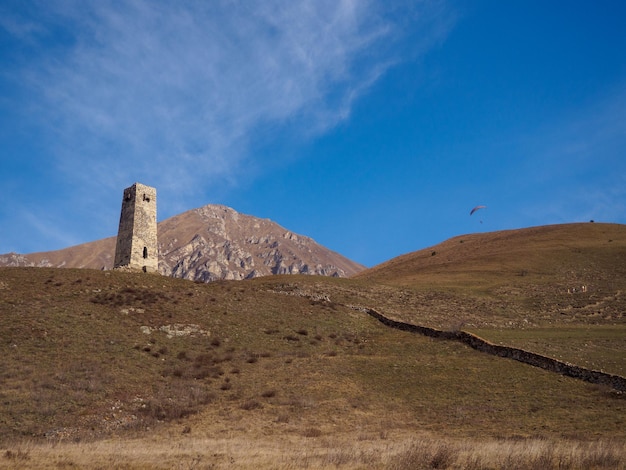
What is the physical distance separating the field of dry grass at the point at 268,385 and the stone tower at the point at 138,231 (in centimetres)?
432

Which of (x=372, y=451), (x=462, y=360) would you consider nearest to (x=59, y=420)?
(x=372, y=451)

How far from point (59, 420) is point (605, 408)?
25.8 metres

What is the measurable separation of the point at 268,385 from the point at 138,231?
30.7 m

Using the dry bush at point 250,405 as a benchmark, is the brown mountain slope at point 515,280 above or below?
above

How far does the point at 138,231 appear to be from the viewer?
180ft

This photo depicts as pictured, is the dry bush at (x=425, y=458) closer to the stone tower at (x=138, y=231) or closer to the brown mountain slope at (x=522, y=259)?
the stone tower at (x=138, y=231)

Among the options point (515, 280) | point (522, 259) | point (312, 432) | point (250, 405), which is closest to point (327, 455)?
point (312, 432)

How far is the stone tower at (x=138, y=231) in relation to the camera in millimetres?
54306

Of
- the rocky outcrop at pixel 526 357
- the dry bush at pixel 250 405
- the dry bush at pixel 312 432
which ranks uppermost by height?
the rocky outcrop at pixel 526 357

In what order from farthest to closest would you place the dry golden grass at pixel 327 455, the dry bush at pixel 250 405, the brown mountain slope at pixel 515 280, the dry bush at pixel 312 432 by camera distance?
the brown mountain slope at pixel 515 280, the dry bush at pixel 250 405, the dry bush at pixel 312 432, the dry golden grass at pixel 327 455

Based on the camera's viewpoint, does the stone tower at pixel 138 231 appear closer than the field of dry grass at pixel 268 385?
No

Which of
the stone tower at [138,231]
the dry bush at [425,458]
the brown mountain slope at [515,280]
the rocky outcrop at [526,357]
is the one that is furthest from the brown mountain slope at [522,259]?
the dry bush at [425,458]

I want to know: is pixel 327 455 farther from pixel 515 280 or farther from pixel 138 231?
pixel 515 280

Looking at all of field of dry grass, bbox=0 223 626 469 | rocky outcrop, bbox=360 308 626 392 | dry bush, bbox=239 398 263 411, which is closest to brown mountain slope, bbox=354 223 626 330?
field of dry grass, bbox=0 223 626 469
